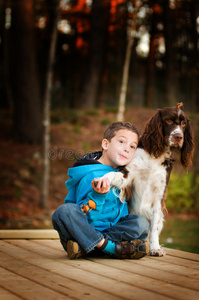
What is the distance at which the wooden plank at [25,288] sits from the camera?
88.0 inches

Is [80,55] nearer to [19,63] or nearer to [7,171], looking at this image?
[19,63]

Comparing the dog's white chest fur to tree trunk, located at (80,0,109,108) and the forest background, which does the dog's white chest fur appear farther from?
tree trunk, located at (80,0,109,108)

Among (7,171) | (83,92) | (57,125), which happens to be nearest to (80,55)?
(83,92)

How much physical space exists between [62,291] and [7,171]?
8474 millimetres

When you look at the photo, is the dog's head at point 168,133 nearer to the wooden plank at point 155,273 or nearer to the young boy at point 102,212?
the young boy at point 102,212

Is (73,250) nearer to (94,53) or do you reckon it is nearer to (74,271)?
(74,271)

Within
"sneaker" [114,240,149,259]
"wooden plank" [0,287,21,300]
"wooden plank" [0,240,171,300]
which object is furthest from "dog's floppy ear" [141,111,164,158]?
"wooden plank" [0,287,21,300]

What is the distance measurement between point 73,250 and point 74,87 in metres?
18.4

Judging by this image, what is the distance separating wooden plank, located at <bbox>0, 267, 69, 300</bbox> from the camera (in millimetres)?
2236

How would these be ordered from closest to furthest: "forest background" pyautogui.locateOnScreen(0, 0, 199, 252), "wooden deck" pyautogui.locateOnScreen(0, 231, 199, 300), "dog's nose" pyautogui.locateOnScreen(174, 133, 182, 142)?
"wooden deck" pyautogui.locateOnScreen(0, 231, 199, 300) → "dog's nose" pyautogui.locateOnScreen(174, 133, 182, 142) → "forest background" pyautogui.locateOnScreen(0, 0, 199, 252)

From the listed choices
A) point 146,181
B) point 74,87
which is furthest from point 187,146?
point 74,87

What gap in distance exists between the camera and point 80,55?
66.4ft

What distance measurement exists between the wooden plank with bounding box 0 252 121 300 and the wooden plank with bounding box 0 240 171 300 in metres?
0.06

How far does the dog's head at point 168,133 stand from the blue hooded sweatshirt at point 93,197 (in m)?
0.45
